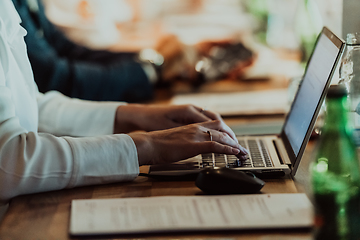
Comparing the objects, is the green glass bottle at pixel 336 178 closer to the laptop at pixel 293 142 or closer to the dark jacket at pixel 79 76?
the laptop at pixel 293 142

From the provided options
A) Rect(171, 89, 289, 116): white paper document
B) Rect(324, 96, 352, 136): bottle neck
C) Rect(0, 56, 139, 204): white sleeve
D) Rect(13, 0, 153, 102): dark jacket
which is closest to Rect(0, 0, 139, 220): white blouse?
Rect(0, 56, 139, 204): white sleeve

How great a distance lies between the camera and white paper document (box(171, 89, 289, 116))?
1383 mm

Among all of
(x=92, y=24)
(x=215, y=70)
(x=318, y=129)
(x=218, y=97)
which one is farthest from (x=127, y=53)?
(x=318, y=129)

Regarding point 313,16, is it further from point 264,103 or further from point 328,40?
point 328,40

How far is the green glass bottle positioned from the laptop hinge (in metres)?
0.23

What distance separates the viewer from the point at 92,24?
7.93 ft

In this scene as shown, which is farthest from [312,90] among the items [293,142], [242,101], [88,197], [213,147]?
[242,101]

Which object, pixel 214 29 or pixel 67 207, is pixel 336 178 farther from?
pixel 214 29

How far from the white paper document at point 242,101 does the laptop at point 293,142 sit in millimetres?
342

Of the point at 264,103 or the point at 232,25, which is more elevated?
the point at 232,25

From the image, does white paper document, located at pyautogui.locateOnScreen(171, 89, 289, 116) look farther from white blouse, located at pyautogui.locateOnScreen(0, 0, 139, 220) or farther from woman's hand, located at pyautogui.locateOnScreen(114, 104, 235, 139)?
white blouse, located at pyautogui.locateOnScreen(0, 0, 139, 220)

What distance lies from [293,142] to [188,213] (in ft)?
1.20

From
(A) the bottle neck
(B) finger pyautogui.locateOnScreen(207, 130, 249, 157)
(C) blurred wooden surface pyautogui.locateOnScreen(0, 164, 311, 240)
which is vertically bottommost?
(C) blurred wooden surface pyautogui.locateOnScreen(0, 164, 311, 240)

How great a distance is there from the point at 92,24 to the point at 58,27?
0.21 metres
